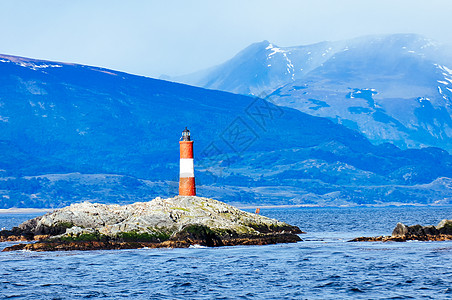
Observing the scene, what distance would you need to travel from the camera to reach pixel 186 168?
239 ft

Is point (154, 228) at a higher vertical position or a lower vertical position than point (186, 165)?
lower

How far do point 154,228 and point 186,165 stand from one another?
989 cm

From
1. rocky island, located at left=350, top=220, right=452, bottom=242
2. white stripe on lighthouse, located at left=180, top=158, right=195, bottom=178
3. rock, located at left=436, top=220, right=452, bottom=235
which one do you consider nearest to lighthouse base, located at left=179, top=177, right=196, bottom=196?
white stripe on lighthouse, located at left=180, top=158, right=195, bottom=178

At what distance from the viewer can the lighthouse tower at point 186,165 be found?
72.1m

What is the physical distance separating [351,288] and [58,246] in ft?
85.6

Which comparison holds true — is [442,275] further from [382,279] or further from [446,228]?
[446,228]

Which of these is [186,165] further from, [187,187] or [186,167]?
[187,187]

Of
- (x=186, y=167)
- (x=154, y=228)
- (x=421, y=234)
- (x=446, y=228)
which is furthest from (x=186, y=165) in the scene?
(x=446, y=228)

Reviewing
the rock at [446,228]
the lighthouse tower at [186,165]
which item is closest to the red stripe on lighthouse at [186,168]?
the lighthouse tower at [186,165]

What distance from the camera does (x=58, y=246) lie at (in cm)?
6122

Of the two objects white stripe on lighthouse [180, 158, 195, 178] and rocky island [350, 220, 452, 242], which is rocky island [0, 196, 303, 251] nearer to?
white stripe on lighthouse [180, 158, 195, 178]

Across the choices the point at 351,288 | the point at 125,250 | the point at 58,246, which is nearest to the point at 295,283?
the point at 351,288

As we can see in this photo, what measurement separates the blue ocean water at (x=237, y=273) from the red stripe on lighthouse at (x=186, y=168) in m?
13.0

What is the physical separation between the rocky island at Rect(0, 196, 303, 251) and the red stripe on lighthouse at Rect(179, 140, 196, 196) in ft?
7.43
